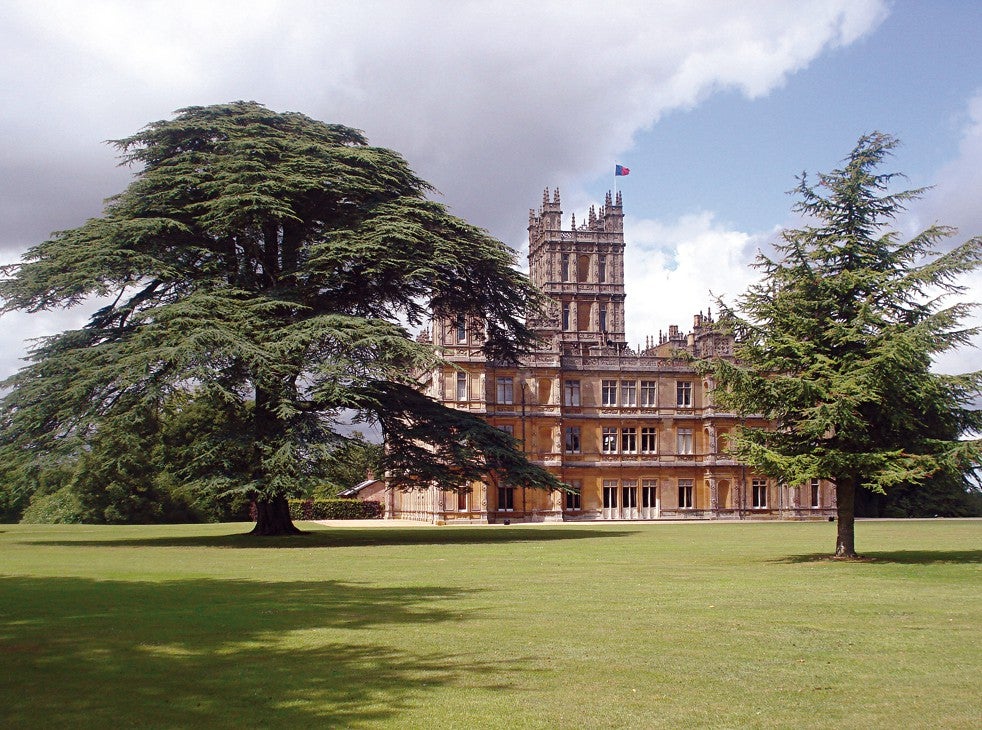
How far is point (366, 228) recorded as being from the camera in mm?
31984

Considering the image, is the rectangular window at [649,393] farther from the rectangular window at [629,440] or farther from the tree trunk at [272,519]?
the tree trunk at [272,519]

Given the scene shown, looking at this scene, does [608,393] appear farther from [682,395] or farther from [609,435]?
[682,395]

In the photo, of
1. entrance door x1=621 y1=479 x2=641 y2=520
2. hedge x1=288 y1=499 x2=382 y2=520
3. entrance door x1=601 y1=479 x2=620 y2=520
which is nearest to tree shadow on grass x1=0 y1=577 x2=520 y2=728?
hedge x1=288 y1=499 x2=382 y2=520

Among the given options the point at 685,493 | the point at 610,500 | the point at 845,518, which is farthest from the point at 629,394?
the point at 845,518

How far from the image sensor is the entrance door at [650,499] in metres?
64.3

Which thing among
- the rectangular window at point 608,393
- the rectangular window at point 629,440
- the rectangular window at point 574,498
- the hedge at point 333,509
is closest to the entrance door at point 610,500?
the rectangular window at point 574,498

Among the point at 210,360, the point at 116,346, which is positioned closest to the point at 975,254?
the point at 210,360

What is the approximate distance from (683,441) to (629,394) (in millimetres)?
4830

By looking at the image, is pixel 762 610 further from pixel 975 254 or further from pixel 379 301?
pixel 379 301

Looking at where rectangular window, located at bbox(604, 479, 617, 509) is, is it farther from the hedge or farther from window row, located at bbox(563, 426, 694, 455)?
the hedge

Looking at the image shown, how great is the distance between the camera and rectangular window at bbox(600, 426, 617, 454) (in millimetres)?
64125

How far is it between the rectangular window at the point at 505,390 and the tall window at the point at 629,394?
785 cm

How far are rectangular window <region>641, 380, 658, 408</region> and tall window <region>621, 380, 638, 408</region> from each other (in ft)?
Answer: 1.82

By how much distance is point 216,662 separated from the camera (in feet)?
30.5
